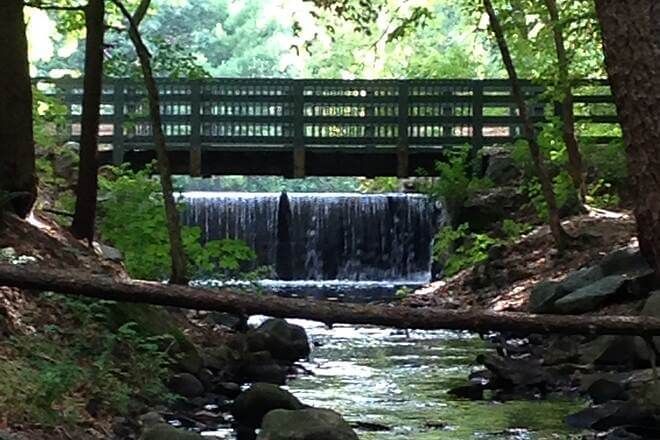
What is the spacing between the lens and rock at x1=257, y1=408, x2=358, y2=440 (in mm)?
6375

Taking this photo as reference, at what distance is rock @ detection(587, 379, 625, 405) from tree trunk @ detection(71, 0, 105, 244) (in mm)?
4745

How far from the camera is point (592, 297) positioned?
36.3ft

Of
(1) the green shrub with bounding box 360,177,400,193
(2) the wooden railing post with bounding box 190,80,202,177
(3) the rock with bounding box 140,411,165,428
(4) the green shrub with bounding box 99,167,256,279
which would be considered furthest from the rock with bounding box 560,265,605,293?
(1) the green shrub with bounding box 360,177,400,193

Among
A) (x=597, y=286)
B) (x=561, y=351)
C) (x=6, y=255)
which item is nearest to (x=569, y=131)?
(x=597, y=286)

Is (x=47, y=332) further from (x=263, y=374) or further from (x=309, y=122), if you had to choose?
(x=309, y=122)

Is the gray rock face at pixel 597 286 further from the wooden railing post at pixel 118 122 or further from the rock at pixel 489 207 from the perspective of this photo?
the wooden railing post at pixel 118 122

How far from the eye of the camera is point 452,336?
1317cm

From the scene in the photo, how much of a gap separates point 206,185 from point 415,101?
79.6 ft

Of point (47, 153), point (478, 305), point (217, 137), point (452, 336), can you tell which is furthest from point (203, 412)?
point (217, 137)

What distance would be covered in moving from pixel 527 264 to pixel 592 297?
4.21 m

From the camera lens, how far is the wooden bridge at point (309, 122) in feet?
65.5

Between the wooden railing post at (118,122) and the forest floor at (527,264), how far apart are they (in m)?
6.07

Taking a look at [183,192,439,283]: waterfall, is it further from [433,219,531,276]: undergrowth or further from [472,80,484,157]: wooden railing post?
[433,219,531,276]: undergrowth

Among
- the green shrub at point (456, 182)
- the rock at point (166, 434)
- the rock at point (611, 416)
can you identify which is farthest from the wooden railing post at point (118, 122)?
the rock at point (166, 434)
